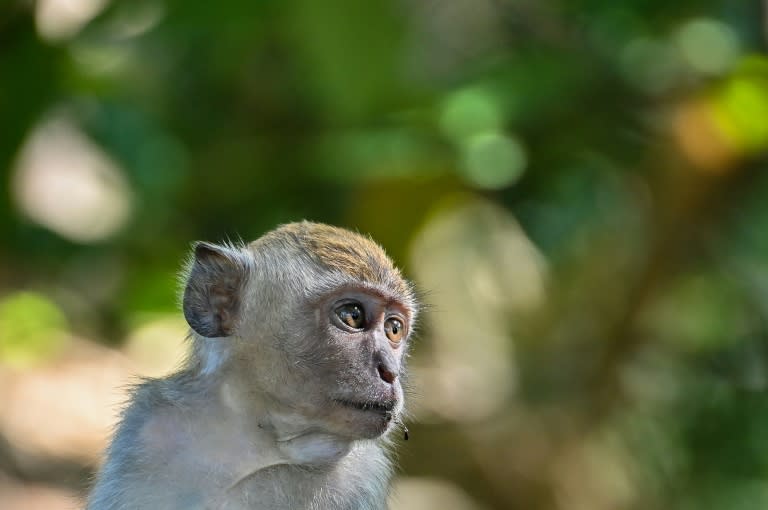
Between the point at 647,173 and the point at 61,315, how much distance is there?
413 centimetres

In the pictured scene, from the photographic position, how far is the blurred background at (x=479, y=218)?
270 inches

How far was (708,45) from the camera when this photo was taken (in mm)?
6945

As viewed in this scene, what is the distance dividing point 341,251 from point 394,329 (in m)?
0.31

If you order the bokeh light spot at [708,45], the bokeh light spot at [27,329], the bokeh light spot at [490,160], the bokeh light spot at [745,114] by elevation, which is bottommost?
the bokeh light spot at [27,329]

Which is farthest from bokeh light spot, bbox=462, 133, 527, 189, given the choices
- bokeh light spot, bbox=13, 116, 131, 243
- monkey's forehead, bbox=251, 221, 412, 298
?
monkey's forehead, bbox=251, 221, 412, 298

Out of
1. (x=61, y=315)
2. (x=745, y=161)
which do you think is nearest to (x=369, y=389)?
(x=745, y=161)

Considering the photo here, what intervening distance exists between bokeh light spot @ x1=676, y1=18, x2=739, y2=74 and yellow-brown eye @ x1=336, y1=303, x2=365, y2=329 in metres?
3.86

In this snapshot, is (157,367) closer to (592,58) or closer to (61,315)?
(61,315)

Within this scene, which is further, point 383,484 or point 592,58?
point 592,58

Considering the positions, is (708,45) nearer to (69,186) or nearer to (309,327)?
(309,327)

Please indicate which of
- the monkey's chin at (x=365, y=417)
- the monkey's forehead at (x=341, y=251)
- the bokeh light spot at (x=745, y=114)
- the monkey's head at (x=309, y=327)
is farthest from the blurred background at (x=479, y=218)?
the monkey's chin at (x=365, y=417)

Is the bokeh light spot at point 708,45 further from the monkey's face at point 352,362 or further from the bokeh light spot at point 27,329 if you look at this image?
the bokeh light spot at point 27,329

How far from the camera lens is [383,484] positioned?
382 cm

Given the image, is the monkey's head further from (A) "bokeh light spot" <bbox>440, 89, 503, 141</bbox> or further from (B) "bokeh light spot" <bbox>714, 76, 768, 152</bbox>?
(B) "bokeh light spot" <bbox>714, 76, 768, 152</bbox>
